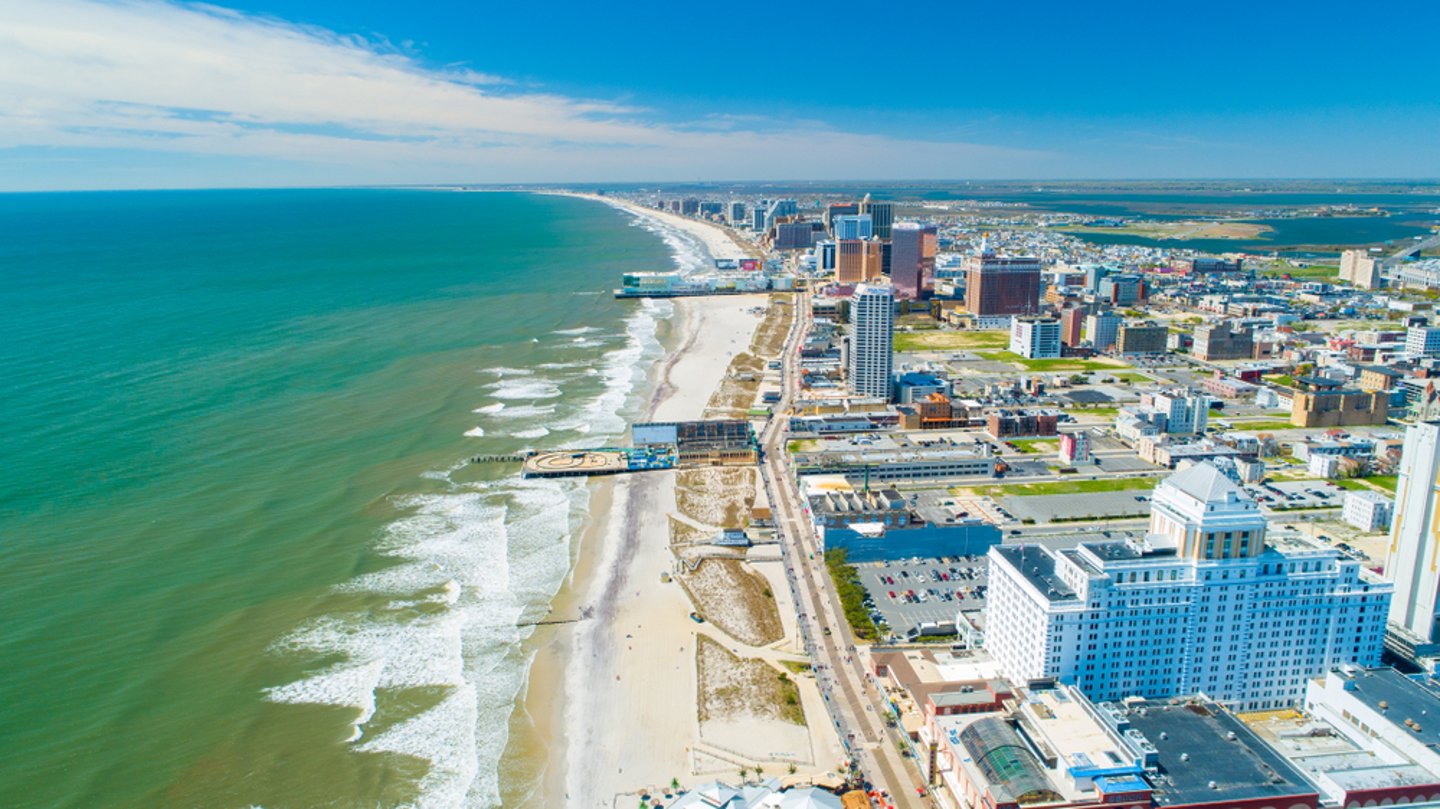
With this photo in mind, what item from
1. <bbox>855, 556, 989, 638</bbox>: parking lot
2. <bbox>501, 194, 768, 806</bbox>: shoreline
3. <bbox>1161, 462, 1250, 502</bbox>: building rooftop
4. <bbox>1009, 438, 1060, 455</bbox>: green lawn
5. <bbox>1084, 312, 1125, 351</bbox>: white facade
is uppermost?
<bbox>1161, 462, 1250, 502</bbox>: building rooftop

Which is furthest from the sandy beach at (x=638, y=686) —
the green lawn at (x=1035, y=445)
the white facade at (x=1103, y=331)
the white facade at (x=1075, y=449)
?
the white facade at (x=1103, y=331)

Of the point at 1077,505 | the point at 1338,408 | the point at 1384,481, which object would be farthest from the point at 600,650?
the point at 1338,408

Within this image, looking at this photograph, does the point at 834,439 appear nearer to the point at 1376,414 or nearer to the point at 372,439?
the point at 372,439

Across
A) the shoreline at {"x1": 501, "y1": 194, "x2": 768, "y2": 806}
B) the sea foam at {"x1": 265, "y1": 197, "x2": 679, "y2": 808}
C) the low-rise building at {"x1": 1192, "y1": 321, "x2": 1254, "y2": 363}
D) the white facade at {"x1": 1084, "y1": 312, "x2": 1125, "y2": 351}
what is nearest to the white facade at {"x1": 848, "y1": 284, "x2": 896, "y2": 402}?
the shoreline at {"x1": 501, "y1": 194, "x2": 768, "y2": 806}

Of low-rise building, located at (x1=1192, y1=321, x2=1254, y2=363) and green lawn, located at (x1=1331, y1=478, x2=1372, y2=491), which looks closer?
green lawn, located at (x1=1331, y1=478, x2=1372, y2=491)

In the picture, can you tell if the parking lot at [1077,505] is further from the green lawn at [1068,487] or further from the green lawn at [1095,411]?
the green lawn at [1095,411]

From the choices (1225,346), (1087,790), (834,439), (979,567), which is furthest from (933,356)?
(1087,790)

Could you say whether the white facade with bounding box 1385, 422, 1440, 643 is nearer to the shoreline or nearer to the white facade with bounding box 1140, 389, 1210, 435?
the shoreline
